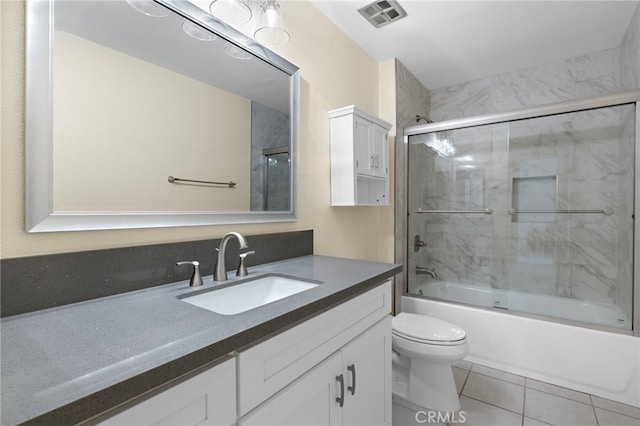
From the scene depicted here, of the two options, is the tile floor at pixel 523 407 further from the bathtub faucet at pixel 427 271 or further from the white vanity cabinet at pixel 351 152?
the white vanity cabinet at pixel 351 152

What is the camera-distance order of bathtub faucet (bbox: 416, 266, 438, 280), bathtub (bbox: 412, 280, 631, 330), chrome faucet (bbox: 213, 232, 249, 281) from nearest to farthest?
chrome faucet (bbox: 213, 232, 249, 281)
bathtub (bbox: 412, 280, 631, 330)
bathtub faucet (bbox: 416, 266, 438, 280)

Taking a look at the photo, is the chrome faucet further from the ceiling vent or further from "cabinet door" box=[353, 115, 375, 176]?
the ceiling vent

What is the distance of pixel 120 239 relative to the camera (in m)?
0.97

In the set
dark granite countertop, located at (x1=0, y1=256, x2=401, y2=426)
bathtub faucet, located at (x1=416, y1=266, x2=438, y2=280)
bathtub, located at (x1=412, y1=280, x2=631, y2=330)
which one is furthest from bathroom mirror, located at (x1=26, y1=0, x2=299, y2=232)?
bathtub, located at (x1=412, y1=280, x2=631, y2=330)

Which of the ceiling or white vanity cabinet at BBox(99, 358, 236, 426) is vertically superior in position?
the ceiling

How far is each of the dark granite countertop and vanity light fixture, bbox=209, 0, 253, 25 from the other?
1063 mm

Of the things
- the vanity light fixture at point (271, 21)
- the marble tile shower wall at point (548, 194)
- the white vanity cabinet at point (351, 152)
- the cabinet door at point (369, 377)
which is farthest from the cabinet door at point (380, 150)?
the cabinet door at point (369, 377)

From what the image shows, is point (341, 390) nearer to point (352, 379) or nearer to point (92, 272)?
point (352, 379)

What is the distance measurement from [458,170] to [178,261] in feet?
8.01

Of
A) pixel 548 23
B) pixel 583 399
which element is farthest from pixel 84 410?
pixel 548 23

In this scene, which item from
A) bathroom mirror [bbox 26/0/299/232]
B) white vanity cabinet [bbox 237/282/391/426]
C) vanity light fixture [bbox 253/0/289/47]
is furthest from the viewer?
vanity light fixture [bbox 253/0/289/47]

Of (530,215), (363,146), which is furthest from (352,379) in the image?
(530,215)

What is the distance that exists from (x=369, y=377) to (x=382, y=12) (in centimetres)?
205

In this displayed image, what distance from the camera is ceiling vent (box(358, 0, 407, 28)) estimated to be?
5.97ft
